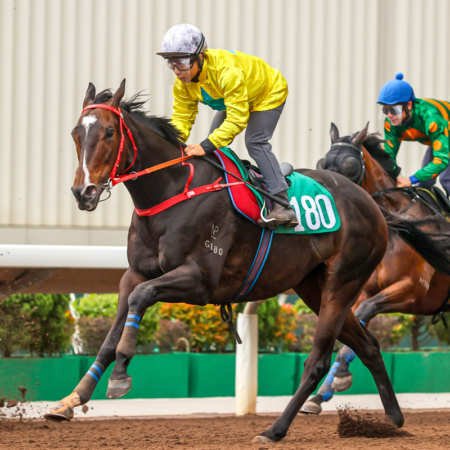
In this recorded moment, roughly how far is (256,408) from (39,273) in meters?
2.46

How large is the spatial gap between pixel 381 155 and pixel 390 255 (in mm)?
856

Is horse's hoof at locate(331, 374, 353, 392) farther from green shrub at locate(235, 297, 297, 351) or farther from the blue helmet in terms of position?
green shrub at locate(235, 297, 297, 351)

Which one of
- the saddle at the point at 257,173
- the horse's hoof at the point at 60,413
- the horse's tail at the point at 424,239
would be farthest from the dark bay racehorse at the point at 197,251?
the horse's tail at the point at 424,239

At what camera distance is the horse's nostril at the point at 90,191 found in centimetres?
345

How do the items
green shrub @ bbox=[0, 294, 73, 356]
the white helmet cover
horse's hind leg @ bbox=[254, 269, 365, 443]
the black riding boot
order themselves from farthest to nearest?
green shrub @ bbox=[0, 294, 73, 356], horse's hind leg @ bbox=[254, 269, 365, 443], the black riding boot, the white helmet cover

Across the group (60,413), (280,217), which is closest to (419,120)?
(280,217)

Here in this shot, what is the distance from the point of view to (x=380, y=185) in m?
5.82

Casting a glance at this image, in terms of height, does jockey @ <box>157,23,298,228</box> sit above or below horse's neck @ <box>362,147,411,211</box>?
above

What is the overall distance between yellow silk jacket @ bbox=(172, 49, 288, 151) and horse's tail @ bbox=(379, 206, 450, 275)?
1.46 metres

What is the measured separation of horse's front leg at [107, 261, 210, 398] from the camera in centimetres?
350

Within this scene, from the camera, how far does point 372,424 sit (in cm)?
455

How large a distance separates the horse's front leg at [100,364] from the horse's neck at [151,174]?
414 mm

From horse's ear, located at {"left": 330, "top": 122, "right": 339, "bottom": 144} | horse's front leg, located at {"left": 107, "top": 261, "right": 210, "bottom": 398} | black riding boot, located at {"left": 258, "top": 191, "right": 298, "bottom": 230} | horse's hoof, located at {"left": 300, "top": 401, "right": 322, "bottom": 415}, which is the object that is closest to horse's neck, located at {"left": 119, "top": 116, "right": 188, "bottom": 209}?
horse's front leg, located at {"left": 107, "top": 261, "right": 210, "bottom": 398}

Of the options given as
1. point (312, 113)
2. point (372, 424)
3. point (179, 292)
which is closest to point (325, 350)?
point (372, 424)
